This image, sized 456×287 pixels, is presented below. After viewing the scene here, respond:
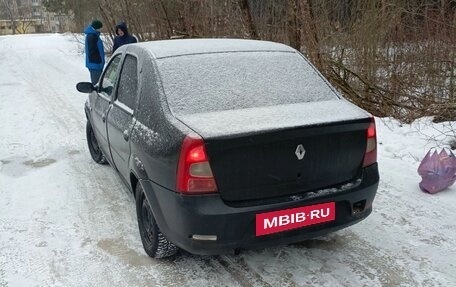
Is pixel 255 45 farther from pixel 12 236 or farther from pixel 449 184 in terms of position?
pixel 12 236

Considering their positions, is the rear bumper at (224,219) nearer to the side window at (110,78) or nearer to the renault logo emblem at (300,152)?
the renault logo emblem at (300,152)

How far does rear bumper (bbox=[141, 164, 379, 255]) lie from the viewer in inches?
107

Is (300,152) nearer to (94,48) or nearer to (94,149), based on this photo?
(94,149)

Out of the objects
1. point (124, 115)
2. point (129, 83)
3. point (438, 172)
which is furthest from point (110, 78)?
point (438, 172)

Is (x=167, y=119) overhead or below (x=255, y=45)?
below

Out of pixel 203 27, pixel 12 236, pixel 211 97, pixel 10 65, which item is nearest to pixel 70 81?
pixel 203 27

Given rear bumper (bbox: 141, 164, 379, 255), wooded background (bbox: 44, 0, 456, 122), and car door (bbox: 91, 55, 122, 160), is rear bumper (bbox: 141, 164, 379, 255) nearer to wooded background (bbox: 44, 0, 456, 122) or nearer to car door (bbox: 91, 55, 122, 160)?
car door (bbox: 91, 55, 122, 160)

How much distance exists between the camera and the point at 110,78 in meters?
4.71

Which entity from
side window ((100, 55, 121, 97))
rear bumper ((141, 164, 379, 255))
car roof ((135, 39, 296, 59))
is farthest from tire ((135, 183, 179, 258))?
side window ((100, 55, 121, 97))

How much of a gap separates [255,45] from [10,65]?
16.8 metres

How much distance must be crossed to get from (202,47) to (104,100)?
1407 millimetres

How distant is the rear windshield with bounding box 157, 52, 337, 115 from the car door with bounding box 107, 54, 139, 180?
429 millimetres

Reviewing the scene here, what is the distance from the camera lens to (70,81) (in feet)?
43.4

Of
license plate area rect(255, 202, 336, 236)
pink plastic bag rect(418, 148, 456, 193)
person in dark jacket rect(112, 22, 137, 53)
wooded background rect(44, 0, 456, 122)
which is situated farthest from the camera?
person in dark jacket rect(112, 22, 137, 53)
